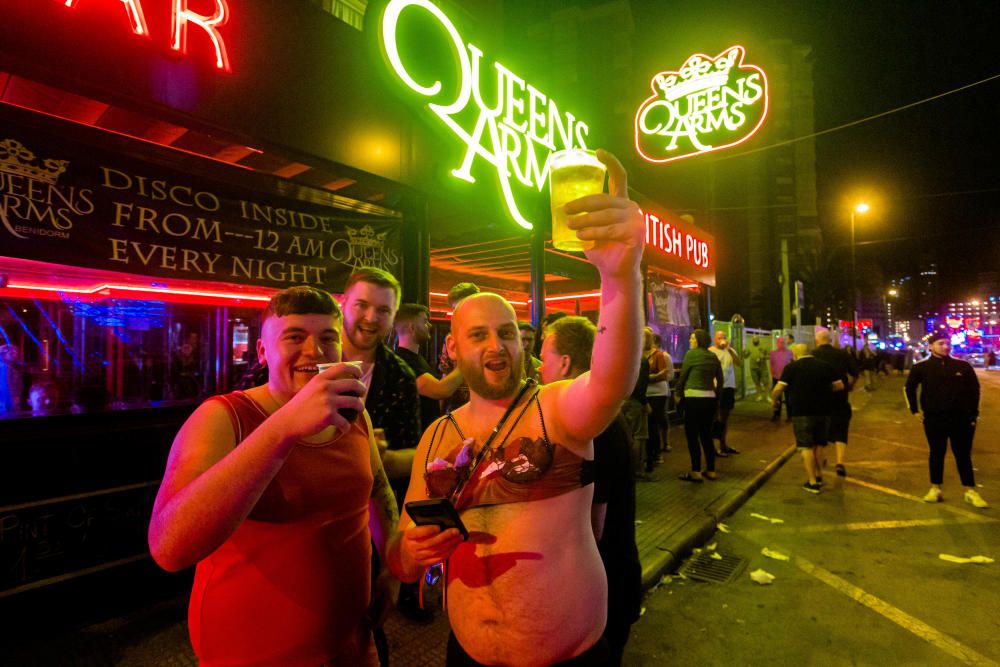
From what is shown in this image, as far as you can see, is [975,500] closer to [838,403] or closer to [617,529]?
[838,403]

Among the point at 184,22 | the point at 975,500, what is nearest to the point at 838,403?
the point at 975,500

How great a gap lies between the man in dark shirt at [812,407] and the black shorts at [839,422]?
64 centimetres

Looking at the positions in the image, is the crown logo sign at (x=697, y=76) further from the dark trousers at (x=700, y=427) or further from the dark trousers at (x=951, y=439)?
the dark trousers at (x=951, y=439)

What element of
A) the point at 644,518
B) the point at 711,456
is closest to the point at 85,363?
the point at 644,518

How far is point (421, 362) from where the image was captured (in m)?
4.03

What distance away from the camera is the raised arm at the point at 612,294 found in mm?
1367

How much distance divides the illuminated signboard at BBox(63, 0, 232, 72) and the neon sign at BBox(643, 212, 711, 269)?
8.17 meters

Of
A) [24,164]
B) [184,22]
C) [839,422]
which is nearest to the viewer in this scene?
[24,164]

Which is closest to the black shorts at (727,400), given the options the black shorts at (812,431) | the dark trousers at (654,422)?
the dark trousers at (654,422)

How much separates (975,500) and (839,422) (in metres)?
1.90

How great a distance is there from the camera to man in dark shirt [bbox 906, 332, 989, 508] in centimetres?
617

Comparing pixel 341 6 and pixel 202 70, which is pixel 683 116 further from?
pixel 202 70

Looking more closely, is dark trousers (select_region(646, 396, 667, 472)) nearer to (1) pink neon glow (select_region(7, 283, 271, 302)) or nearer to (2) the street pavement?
(2) the street pavement

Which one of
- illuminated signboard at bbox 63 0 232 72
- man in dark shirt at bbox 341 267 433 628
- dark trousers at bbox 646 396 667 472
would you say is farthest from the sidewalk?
illuminated signboard at bbox 63 0 232 72
